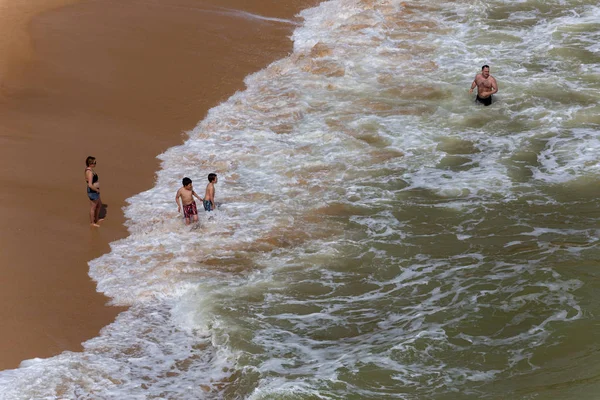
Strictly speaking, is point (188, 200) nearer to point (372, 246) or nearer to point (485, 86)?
point (372, 246)

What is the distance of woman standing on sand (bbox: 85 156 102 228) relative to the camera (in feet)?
42.6

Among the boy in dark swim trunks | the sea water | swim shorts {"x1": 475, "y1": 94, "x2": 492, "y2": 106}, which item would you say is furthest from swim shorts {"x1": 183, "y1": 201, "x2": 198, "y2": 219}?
swim shorts {"x1": 475, "y1": 94, "x2": 492, "y2": 106}

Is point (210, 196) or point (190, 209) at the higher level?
point (210, 196)

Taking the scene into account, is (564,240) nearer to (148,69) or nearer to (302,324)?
(302,324)

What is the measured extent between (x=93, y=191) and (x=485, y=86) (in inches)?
351

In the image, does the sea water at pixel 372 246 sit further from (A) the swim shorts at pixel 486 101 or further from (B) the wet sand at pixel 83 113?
(B) the wet sand at pixel 83 113

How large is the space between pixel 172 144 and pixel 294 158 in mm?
2754

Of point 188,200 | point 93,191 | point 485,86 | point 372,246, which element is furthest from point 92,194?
point 485,86

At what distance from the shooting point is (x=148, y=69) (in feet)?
63.6

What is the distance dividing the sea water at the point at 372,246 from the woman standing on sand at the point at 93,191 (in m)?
0.64

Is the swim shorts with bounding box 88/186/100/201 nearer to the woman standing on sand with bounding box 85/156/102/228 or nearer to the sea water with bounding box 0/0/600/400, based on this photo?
the woman standing on sand with bounding box 85/156/102/228

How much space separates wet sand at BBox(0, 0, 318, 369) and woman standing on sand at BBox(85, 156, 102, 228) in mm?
197

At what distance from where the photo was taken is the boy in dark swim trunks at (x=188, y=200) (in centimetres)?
1277

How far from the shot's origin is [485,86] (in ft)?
55.9
